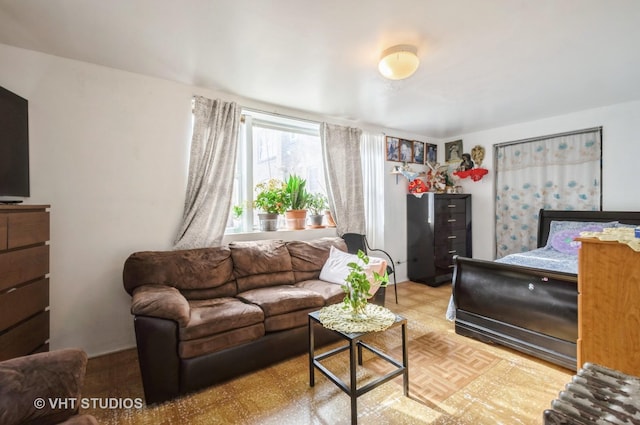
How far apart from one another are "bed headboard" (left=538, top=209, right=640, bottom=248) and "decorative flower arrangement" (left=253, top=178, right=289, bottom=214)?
3.53m

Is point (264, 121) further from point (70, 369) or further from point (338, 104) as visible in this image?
point (70, 369)

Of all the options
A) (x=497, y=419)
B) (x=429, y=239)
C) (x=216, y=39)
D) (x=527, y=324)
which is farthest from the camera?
(x=429, y=239)

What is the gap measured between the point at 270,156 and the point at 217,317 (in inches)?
82.9

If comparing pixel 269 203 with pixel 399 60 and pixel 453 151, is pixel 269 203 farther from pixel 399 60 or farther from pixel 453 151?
pixel 453 151

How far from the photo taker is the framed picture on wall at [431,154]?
502 centimetres

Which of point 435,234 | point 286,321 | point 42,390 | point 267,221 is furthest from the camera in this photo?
point 435,234

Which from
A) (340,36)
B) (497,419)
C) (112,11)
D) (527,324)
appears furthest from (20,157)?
(527,324)

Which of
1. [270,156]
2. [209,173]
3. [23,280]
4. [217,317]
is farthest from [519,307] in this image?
[23,280]

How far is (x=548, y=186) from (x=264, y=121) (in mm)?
4005

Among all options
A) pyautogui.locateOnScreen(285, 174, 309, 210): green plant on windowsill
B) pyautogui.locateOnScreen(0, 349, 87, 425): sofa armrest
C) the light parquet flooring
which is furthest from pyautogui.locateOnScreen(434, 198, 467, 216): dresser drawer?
pyautogui.locateOnScreen(0, 349, 87, 425): sofa armrest

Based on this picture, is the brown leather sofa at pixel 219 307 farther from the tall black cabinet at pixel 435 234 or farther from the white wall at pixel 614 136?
the white wall at pixel 614 136

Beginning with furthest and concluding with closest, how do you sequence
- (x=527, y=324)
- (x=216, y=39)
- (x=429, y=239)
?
(x=429, y=239)
(x=527, y=324)
(x=216, y=39)

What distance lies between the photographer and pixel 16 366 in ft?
3.59

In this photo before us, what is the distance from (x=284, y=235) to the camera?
135 inches
